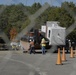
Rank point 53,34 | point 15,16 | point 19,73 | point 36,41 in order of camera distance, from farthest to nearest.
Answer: point 36,41 → point 53,34 → point 19,73 → point 15,16

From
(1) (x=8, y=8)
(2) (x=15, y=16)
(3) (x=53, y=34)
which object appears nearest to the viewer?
(1) (x=8, y=8)

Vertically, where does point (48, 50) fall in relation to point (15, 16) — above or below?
below

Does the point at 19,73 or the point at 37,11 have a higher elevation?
the point at 37,11

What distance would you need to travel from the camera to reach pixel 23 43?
27.4m

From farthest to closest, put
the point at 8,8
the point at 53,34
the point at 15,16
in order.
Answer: the point at 53,34 < the point at 15,16 < the point at 8,8

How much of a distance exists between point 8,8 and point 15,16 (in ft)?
2.00

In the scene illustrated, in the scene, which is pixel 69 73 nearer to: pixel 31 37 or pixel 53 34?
pixel 53 34

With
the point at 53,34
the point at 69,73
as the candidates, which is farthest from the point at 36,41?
the point at 69,73

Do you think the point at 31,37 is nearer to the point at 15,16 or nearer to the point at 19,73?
the point at 19,73

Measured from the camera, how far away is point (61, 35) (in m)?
25.8

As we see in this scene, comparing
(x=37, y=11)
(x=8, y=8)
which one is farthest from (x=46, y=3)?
(x=8, y=8)

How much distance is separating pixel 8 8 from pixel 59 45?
21.0 m

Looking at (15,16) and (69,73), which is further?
(69,73)

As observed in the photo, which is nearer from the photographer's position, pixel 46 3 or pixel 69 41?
pixel 46 3
